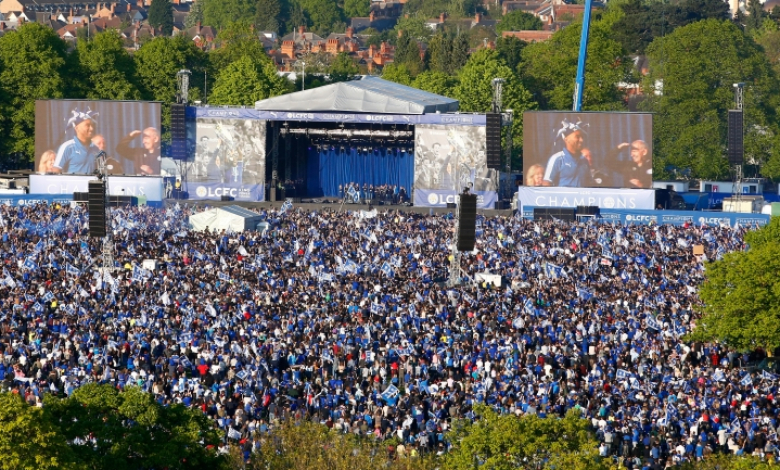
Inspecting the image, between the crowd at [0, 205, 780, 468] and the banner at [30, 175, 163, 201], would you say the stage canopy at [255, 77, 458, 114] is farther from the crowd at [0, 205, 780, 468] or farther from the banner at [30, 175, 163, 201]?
the crowd at [0, 205, 780, 468]

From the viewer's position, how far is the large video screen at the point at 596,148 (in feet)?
226

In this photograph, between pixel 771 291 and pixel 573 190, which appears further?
pixel 573 190

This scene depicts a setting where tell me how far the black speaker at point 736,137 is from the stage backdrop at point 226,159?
68.0ft

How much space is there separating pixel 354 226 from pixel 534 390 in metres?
21.0

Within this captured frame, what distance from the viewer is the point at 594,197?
69.3m

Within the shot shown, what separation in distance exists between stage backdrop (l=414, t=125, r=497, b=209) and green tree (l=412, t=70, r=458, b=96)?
90.3 feet

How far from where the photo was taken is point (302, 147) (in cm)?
7562

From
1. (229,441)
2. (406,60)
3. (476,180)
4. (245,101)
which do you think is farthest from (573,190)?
(406,60)

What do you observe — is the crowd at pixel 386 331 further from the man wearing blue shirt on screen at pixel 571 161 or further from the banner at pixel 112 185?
the banner at pixel 112 185

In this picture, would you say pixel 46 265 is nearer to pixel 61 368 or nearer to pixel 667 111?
pixel 61 368

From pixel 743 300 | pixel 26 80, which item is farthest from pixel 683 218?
pixel 26 80

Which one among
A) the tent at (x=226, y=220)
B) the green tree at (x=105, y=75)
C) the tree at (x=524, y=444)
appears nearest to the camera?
the tree at (x=524, y=444)

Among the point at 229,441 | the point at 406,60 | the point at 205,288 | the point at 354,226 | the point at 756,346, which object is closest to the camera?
the point at 229,441

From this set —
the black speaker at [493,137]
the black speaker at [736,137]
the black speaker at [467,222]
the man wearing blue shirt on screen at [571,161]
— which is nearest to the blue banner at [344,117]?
the black speaker at [493,137]
